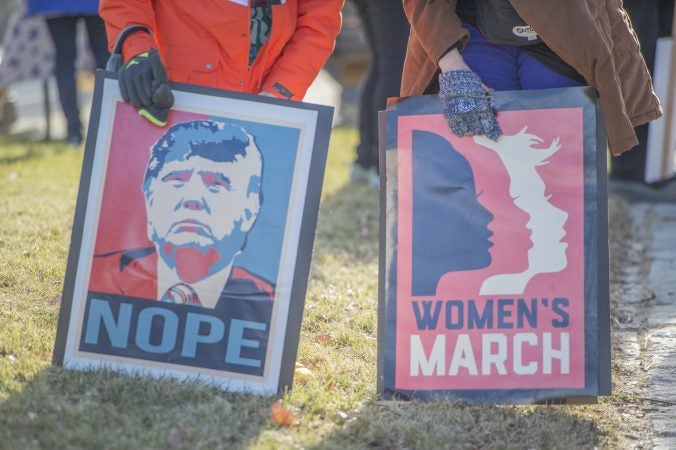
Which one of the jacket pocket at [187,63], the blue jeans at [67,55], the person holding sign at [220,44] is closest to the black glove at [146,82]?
the person holding sign at [220,44]

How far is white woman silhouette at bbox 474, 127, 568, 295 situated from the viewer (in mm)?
3020

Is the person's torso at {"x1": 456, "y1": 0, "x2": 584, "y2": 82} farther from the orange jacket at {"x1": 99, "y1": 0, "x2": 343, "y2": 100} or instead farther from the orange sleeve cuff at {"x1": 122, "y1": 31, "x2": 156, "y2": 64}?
the orange sleeve cuff at {"x1": 122, "y1": 31, "x2": 156, "y2": 64}

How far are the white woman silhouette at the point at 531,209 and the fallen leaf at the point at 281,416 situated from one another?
2.32 feet

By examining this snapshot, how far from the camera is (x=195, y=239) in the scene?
2.99 metres

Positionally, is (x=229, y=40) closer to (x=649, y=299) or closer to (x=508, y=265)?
(x=508, y=265)

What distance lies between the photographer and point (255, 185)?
2990 millimetres

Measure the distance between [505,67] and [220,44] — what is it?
927mm

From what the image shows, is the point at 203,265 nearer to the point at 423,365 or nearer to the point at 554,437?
the point at 423,365

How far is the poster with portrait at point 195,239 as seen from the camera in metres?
2.96

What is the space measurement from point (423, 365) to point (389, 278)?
29cm

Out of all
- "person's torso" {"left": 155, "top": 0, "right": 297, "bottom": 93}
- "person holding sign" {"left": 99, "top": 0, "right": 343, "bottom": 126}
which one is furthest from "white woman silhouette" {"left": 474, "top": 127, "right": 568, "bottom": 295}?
"person's torso" {"left": 155, "top": 0, "right": 297, "bottom": 93}

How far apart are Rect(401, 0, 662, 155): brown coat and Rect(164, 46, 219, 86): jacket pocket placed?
674 mm

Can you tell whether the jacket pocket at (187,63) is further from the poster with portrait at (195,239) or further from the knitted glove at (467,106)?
the knitted glove at (467,106)

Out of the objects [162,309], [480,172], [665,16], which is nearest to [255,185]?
[162,309]
